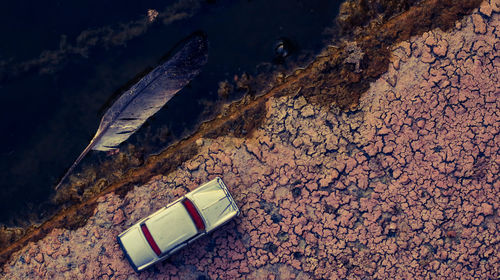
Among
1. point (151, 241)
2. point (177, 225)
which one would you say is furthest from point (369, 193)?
point (151, 241)

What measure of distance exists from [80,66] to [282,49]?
346 cm

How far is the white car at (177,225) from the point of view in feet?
18.9

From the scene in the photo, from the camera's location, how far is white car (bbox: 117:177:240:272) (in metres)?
5.75

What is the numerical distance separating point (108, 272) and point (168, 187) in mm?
→ 1691

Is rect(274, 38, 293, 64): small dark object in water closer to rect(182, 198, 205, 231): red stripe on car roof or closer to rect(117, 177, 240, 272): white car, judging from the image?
rect(117, 177, 240, 272): white car

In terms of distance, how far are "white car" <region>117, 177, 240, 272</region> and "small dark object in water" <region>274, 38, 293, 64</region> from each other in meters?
2.40

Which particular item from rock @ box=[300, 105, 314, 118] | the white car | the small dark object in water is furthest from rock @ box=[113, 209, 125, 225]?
A: the small dark object in water

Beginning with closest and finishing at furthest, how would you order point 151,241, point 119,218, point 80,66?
point 151,241, point 119,218, point 80,66

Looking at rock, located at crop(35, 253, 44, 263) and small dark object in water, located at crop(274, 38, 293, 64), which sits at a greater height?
small dark object in water, located at crop(274, 38, 293, 64)

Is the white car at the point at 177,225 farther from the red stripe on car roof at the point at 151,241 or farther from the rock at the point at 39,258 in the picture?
the rock at the point at 39,258

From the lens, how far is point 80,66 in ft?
21.0

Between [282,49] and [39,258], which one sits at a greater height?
[282,49]

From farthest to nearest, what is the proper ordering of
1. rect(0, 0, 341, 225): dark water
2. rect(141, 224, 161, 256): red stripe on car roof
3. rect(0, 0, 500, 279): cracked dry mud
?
1. rect(0, 0, 341, 225): dark water
2. rect(0, 0, 500, 279): cracked dry mud
3. rect(141, 224, 161, 256): red stripe on car roof

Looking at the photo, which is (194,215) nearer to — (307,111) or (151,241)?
(151,241)
